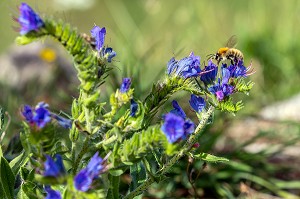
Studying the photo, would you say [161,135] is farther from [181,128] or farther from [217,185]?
[217,185]

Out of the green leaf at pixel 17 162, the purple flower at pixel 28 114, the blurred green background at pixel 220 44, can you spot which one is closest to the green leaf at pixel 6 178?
the green leaf at pixel 17 162

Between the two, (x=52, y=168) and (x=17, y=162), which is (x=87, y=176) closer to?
(x=52, y=168)

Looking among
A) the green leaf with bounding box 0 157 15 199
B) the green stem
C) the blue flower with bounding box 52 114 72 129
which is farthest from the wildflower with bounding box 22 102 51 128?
the green leaf with bounding box 0 157 15 199

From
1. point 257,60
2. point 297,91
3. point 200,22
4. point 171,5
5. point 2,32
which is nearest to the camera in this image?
point 297,91

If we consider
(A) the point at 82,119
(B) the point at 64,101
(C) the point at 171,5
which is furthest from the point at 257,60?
(A) the point at 82,119

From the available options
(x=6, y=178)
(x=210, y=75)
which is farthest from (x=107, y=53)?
(x=6, y=178)

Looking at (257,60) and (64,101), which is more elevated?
(257,60)
